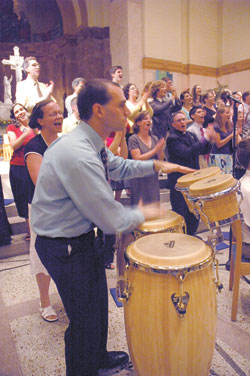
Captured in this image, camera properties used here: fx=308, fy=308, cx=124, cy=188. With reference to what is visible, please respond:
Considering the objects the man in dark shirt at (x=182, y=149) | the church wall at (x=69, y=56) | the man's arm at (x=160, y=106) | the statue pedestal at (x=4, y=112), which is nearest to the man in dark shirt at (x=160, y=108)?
the man's arm at (x=160, y=106)

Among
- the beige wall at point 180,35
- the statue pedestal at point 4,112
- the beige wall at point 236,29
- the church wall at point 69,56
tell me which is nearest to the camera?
the statue pedestal at point 4,112

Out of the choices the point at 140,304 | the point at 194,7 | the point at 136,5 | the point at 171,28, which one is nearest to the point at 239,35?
the point at 194,7

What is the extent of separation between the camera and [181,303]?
4.43 feet

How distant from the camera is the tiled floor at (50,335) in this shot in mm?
1870

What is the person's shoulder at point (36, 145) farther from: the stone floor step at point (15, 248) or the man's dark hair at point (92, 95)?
the stone floor step at point (15, 248)

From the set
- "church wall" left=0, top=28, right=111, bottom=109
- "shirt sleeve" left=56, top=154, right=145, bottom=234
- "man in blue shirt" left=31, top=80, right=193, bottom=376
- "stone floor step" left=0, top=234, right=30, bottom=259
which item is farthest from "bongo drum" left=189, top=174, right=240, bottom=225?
"church wall" left=0, top=28, right=111, bottom=109

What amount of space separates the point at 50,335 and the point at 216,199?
1517 mm

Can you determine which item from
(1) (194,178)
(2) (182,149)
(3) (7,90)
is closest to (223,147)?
(2) (182,149)

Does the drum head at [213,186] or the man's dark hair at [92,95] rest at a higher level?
the man's dark hair at [92,95]

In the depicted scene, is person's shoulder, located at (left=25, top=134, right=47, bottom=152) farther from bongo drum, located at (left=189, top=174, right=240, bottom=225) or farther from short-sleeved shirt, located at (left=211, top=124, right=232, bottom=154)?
short-sleeved shirt, located at (left=211, top=124, right=232, bottom=154)

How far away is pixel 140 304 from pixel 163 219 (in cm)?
66

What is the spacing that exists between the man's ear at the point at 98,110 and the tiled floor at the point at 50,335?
4.89 feet

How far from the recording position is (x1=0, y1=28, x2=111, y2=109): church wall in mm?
11484

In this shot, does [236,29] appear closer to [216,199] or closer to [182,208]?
[182,208]
